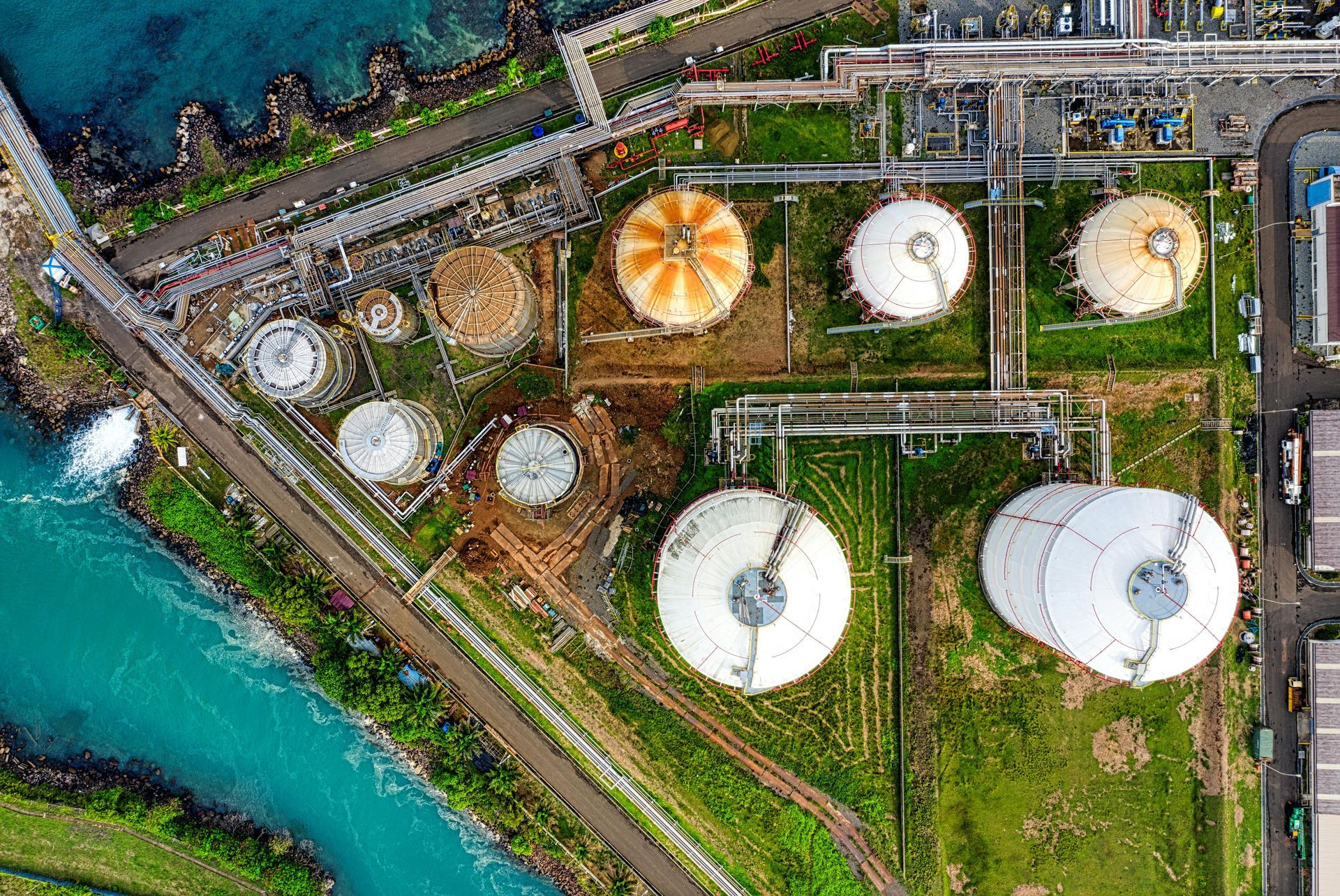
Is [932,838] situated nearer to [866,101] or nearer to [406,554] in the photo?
[406,554]

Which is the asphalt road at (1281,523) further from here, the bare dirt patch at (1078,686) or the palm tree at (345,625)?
the palm tree at (345,625)

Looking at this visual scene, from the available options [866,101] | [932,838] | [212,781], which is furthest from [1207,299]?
[212,781]

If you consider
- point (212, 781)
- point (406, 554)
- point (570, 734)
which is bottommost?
point (212, 781)

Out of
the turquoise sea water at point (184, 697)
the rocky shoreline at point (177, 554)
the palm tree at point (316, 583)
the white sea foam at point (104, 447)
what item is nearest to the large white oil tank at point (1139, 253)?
the rocky shoreline at point (177, 554)

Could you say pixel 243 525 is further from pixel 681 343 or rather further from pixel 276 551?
pixel 681 343

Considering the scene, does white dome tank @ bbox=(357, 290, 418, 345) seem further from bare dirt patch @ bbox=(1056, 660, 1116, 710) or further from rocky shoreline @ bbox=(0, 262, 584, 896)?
bare dirt patch @ bbox=(1056, 660, 1116, 710)

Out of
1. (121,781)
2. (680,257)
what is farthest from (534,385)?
(121,781)
